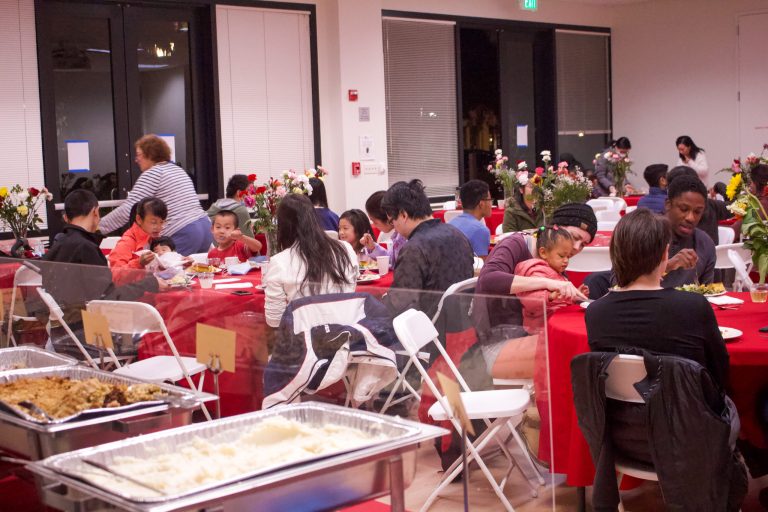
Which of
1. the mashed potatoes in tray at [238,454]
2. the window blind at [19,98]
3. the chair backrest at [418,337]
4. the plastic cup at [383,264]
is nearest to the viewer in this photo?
the mashed potatoes in tray at [238,454]

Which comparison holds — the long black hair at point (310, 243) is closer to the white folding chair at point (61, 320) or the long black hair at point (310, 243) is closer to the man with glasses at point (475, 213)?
the white folding chair at point (61, 320)

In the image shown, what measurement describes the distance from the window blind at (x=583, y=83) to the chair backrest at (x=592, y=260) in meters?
7.80

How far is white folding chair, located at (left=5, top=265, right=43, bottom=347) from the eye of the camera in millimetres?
3859

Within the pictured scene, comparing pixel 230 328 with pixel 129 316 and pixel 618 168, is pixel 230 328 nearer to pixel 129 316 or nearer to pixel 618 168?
pixel 129 316

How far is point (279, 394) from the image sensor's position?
2.99 meters

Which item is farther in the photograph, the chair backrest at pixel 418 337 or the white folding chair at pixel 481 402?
the chair backrest at pixel 418 337

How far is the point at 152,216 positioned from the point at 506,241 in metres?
2.51

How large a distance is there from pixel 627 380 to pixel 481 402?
1.64 feet

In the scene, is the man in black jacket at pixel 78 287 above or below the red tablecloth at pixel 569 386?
above

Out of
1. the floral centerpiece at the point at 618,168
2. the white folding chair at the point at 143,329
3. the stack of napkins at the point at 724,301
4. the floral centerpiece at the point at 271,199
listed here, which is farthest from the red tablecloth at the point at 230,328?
the floral centerpiece at the point at 618,168

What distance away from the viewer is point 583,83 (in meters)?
14.2

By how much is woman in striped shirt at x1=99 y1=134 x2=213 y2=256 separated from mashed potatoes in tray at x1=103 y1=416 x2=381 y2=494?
17.1 ft

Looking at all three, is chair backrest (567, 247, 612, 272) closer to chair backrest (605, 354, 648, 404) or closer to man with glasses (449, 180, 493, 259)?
man with glasses (449, 180, 493, 259)

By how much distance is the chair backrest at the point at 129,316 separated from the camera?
342 cm
